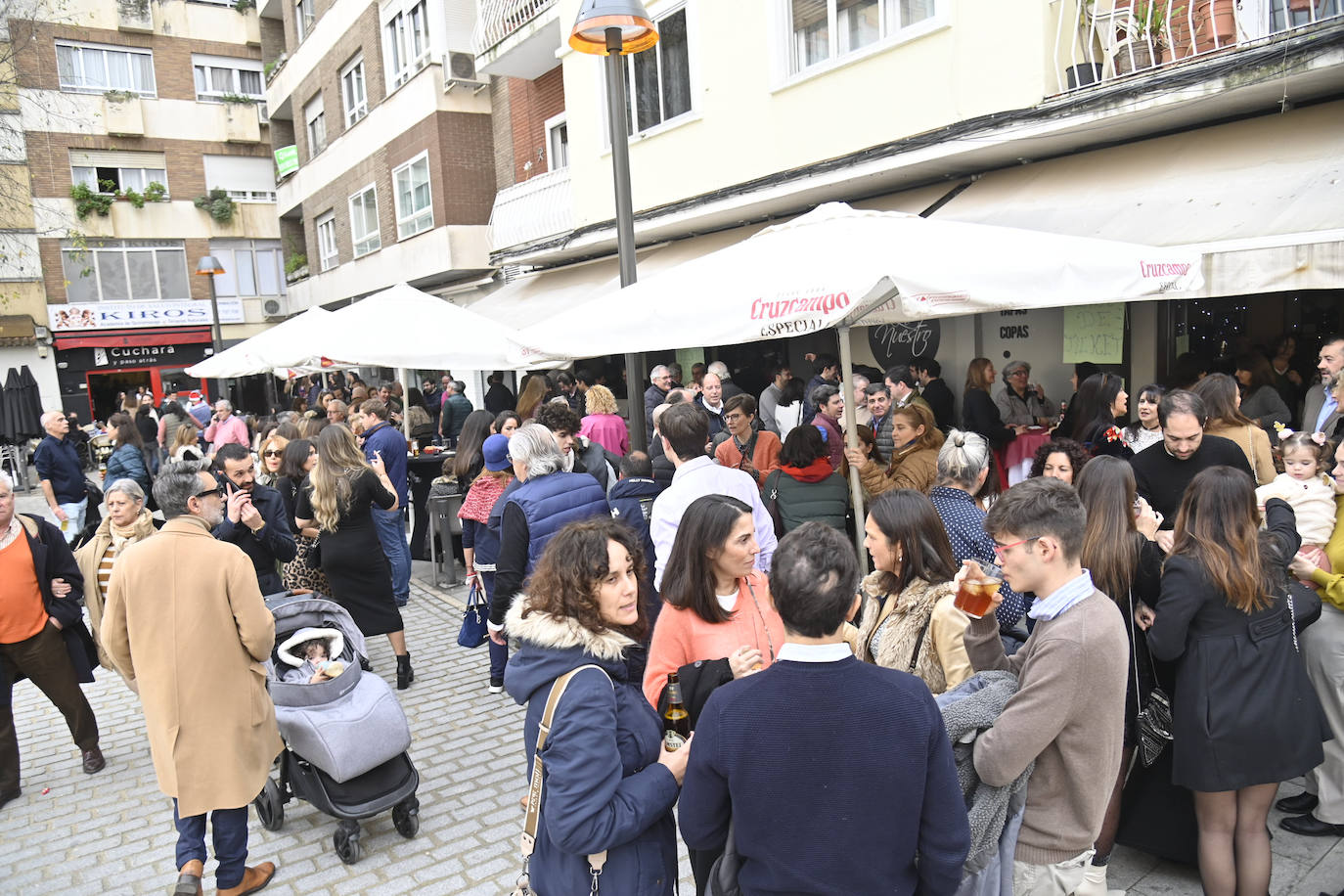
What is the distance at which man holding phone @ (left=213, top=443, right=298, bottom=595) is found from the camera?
17.4ft

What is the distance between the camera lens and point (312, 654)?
188 inches

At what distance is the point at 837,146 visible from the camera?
939 centimetres

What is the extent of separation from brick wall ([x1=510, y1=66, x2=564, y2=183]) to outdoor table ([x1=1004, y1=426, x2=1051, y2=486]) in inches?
460

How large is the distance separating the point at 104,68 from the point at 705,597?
34.8m

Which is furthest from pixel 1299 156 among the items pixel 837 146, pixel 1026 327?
pixel 837 146

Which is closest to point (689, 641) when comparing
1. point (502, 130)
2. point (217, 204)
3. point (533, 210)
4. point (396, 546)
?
point (396, 546)

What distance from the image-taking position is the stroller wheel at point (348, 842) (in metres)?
4.36

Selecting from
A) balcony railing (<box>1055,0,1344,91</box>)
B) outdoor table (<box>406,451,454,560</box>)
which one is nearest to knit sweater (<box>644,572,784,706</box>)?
balcony railing (<box>1055,0,1344,91</box>)

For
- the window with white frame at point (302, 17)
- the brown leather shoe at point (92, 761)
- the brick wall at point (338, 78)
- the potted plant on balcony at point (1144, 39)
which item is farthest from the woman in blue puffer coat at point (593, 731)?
the window with white frame at point (302, 17)

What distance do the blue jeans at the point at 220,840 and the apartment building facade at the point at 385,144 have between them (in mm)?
15627

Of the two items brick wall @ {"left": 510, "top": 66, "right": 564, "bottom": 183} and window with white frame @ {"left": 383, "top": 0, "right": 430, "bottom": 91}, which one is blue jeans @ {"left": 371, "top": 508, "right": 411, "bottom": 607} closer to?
brick wall @ {"left": 510, "top": 66, "right": 564, "bottom": 183}

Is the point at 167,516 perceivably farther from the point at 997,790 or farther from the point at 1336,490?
the point at 1336,490

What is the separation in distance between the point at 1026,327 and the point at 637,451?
210 inches

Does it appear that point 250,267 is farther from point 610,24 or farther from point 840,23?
point 610,24
